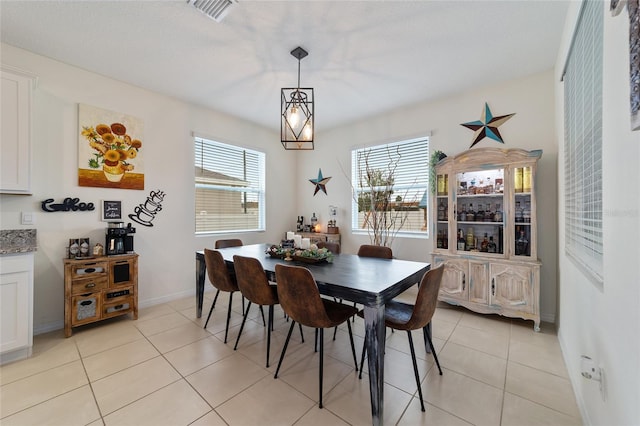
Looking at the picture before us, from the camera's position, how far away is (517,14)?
6.92 feet

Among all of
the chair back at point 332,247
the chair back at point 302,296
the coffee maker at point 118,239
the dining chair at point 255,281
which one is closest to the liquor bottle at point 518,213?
the chair back at point 332,247

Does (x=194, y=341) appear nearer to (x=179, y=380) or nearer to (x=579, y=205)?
(x=179, y=380)

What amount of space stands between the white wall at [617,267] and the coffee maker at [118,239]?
4054 millimetres

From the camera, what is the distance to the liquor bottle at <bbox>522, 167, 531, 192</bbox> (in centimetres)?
279

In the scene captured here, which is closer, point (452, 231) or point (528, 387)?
point (528, 387)

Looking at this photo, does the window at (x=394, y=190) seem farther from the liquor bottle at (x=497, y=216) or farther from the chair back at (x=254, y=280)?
the chair back at (x=254, y=280)

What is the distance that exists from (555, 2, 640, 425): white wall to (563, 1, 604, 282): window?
0.15 meters

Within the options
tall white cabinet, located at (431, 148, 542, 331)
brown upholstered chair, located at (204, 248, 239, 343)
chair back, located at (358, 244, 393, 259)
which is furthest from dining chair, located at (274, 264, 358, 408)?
tall white cabinet, located at (431, 148, 542, 331)

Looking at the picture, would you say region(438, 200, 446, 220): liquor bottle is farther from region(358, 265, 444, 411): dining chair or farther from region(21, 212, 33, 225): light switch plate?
region(21, 212, 33, 225): light switch plate

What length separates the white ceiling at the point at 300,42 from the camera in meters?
2.06

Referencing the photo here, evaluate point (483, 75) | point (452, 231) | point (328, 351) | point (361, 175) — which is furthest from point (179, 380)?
point (483, 75)

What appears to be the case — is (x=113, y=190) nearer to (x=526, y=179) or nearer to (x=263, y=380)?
(x=263, y=380)

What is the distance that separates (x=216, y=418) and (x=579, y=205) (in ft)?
9.41

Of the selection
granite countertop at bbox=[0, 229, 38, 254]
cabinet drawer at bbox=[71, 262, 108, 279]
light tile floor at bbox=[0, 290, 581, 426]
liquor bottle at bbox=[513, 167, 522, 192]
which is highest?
liquor bottle at bbox=[513, 167, 522, 192]
